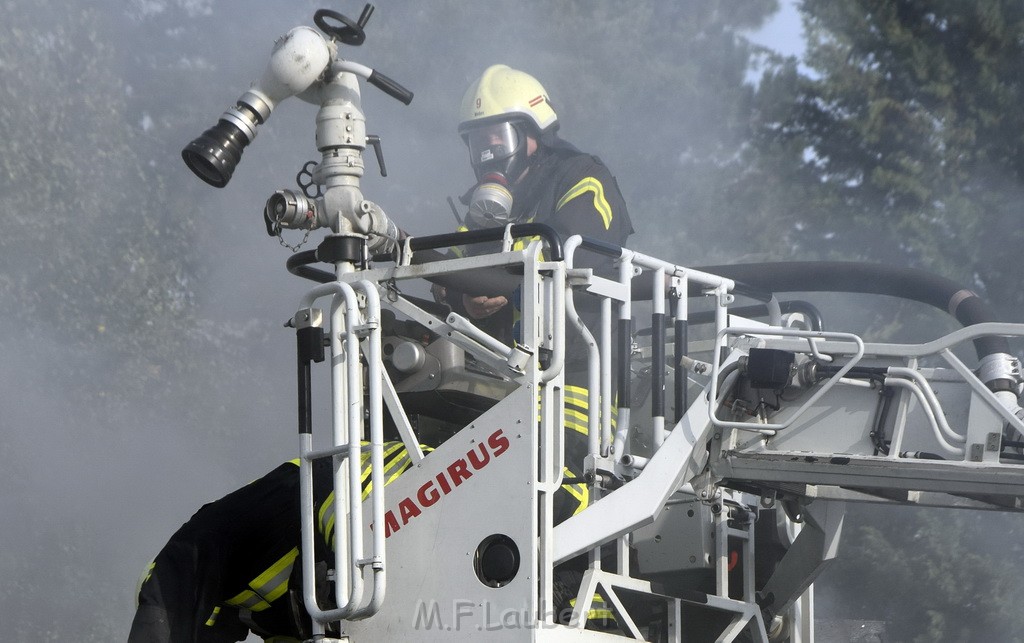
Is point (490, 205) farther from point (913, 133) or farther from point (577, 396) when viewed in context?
point (913, 133)

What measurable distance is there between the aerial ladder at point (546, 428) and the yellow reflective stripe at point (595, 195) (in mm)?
474

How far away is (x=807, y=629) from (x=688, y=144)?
12882 millimetres

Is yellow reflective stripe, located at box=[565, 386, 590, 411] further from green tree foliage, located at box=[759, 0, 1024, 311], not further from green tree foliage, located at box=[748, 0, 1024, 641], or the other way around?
green tree foliage, located at box=[759, 0, 1024, 311]

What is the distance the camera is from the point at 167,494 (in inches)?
667

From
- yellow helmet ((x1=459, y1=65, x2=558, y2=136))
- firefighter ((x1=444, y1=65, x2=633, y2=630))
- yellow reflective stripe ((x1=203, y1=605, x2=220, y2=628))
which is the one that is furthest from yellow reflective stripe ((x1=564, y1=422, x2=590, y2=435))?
yellow helmet ((x1=459, y1=65, x2=558, y2=136))

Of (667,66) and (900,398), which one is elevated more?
(667,66)

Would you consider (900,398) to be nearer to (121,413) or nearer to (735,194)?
(735,194)

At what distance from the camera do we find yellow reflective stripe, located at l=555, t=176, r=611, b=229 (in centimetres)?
601

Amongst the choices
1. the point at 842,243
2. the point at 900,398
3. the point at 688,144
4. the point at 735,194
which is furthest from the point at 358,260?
the point at 688,144

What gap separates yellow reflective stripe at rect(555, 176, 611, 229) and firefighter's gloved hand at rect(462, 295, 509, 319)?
21.4 inches

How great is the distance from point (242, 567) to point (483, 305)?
5.10ft

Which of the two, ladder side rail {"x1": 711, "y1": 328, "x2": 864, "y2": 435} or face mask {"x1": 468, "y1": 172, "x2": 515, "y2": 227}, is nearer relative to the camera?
ladder side rail {"x1": 711, "y1": 328, "x2": 864, "y2": 435}

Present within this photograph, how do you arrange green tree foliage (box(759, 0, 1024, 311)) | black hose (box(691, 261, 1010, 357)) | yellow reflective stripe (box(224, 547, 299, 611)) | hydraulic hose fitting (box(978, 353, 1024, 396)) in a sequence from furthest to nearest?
green tree foliage (box(759, 0, 1024, 311)) < black hose (box(691, 261, 1010, 357)) < yellow reflective stripe (box(224, 547, 299, 611)) < hydraulic hose fitting (box(978, 353, 1024, 396))

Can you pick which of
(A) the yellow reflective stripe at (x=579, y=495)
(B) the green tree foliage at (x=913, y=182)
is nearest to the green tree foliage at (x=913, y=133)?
(B) the green tree foliage at (x=913, y=182)
